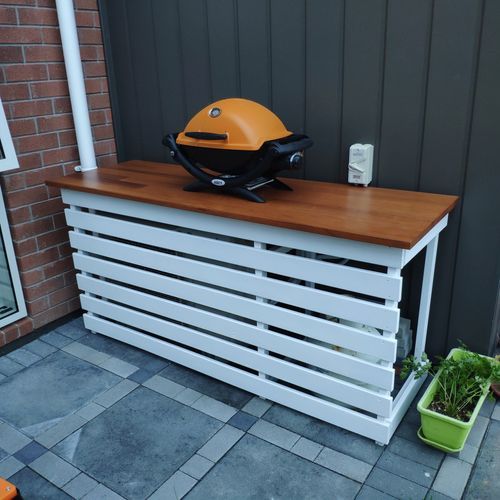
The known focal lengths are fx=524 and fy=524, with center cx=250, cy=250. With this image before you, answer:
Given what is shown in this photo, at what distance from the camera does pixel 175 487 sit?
1780 mm

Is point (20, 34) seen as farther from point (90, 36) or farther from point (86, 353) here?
point (86, 353)

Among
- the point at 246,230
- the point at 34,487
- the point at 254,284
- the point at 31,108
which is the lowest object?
the point at 34,487

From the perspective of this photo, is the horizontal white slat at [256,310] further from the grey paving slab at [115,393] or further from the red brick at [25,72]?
the red brick at [25,72]

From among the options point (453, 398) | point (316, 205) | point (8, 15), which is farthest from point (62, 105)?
point (453, 398)

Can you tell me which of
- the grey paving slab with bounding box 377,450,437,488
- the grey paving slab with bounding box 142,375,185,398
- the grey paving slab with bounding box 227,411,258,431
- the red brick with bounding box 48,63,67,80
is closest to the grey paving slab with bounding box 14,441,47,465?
the grey paving slab with bounding box 142,375,185,398

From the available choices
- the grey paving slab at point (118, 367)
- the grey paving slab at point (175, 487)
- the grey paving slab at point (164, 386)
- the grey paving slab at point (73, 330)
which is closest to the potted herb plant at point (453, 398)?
the grey paving slab at point (175, 487)

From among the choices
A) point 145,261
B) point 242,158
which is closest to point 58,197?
point 145,261

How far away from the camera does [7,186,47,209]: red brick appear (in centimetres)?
252

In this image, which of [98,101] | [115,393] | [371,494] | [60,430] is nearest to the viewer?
[371,494]

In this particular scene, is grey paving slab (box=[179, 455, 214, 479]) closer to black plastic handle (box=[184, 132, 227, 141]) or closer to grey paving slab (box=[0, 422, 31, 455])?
grey paving slab (box=[0, 422, 31, 455])

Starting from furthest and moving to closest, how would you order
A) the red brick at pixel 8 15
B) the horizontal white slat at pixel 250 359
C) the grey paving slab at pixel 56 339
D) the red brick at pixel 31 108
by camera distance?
1. the grey paving slab at pixel 56 339
2. the red brick at pixel 31 108
3. the red brick at pixel 8 15
4. the horizontal white slat at pixel 250 359

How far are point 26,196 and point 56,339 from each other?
0.75 m

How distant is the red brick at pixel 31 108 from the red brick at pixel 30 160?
191 mm

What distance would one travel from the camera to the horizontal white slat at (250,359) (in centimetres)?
190
